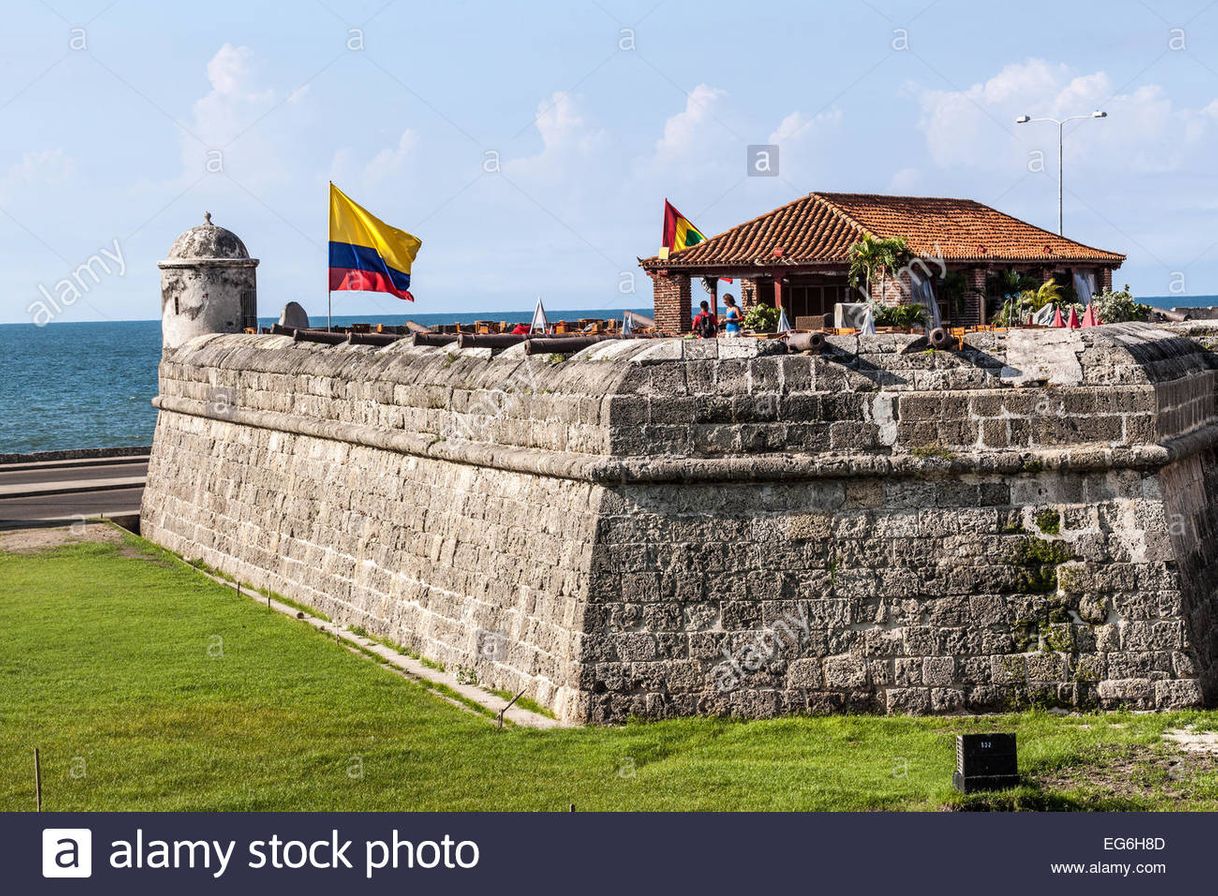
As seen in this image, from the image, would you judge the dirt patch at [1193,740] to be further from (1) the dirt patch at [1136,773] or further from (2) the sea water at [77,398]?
(2) the sea water at [77,398]

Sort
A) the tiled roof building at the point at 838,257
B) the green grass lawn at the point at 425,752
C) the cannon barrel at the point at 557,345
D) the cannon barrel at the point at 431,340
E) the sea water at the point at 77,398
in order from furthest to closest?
the sea water at the point at 77,398 < the tiled roof building at the point at 838,257 < the cannon barrel at the point at 431,340 < the cannon barrel at the point at 557,345 < the green grass lawn at the point at 425,752

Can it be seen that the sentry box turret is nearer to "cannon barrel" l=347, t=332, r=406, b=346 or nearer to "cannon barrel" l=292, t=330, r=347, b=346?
"cannon barrel" l=347, t=332, r=406, b=346

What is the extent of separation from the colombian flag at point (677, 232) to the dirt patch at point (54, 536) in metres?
11.1

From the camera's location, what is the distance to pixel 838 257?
27.1m

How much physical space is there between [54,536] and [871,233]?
45.4ft

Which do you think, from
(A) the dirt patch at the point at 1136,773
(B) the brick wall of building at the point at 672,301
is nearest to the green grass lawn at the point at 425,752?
(A) the dirt patch at the point at 1136,773

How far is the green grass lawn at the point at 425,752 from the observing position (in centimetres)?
1011

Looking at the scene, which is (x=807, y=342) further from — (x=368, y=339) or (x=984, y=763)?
(x=368, y=339)

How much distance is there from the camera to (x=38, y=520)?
79.6 ft

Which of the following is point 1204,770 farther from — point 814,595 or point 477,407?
point 477,407

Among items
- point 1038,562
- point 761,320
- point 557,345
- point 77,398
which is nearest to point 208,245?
point 761,320

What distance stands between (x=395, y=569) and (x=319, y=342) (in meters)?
4.86

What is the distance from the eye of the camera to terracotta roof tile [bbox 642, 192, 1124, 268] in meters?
28.0
